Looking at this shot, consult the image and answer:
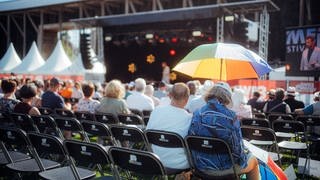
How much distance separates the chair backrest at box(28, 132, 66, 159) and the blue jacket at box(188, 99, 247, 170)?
1.26 meters

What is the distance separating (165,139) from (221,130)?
1.95ft

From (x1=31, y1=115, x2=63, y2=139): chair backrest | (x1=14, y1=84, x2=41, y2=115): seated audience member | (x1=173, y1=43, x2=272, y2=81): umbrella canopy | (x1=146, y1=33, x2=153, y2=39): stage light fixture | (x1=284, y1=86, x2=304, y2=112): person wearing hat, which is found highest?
(x1=146, y1=33, x2=153, y2=39): stage light fixture

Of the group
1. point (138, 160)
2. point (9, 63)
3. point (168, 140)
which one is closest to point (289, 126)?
point (168, 140)

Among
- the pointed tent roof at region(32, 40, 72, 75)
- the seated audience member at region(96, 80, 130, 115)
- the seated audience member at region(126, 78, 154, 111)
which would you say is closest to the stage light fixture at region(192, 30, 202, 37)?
the pointed tent roof at region(32, 40, 72, 75)

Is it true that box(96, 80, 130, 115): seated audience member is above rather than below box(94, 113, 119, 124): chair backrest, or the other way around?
above

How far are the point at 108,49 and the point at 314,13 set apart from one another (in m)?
11.5

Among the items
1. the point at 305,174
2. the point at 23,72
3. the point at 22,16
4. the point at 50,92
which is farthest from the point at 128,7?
the point at 305,174

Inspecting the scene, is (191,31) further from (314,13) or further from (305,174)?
(305,174)

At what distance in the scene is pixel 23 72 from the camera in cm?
1894

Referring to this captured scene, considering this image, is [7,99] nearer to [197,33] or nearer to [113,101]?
[113,101]

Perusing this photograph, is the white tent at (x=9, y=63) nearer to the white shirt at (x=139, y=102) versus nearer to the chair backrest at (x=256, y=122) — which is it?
the white shirt at (x=139, y=102)

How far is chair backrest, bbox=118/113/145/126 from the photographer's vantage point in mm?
5443

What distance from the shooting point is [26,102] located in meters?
5.20

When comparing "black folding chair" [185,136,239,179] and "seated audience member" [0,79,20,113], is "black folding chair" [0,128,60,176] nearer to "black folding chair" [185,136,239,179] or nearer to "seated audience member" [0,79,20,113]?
"black folding chair" [185,136,239,179]
